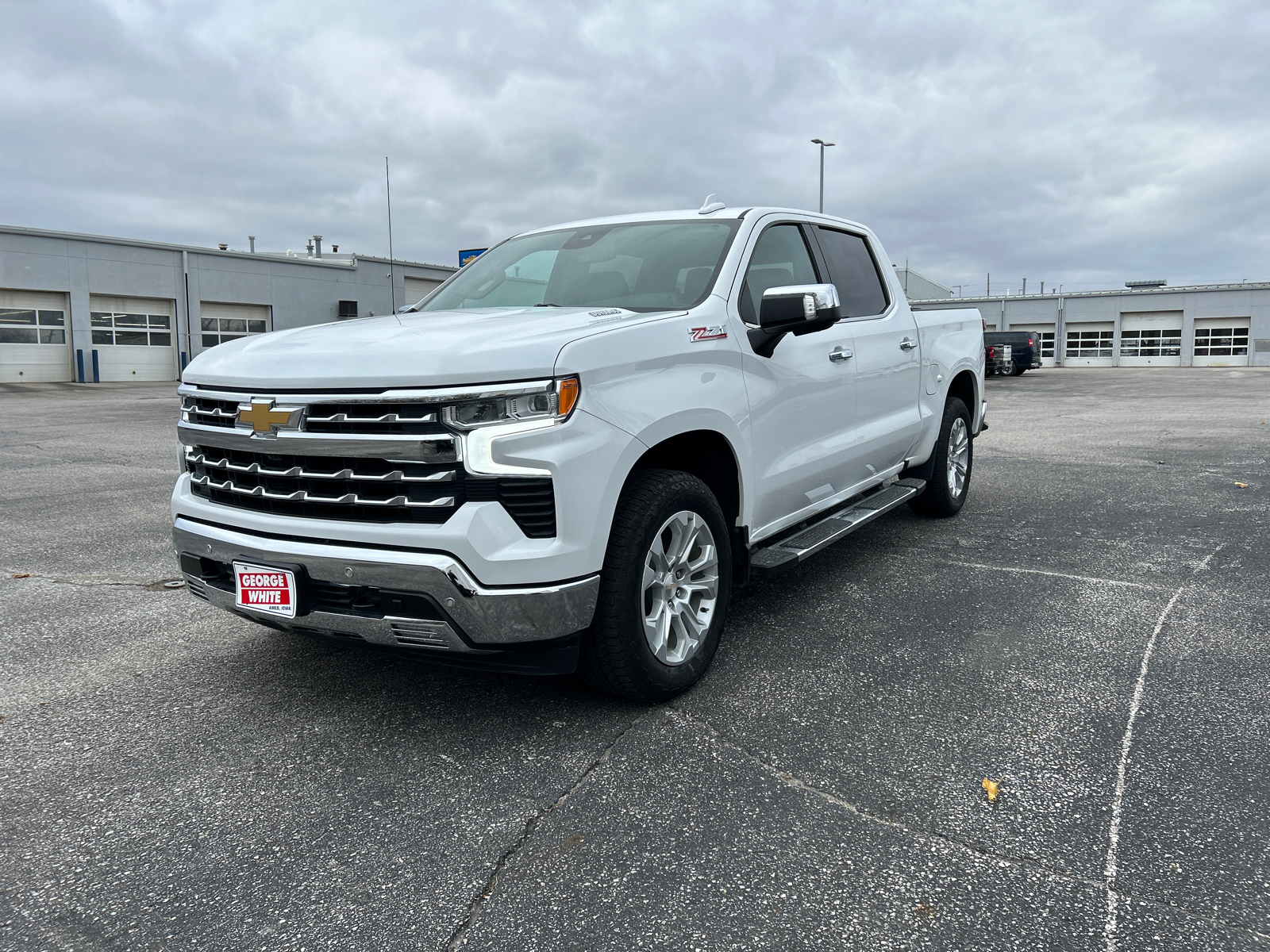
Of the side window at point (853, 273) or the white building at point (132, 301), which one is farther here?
the white building at point (132, 301)

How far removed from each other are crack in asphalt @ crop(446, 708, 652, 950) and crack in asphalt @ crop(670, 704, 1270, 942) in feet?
1.22

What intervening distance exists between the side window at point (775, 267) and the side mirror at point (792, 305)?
0.40ft

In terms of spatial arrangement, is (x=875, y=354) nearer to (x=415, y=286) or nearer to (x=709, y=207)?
(x=709, y=207)

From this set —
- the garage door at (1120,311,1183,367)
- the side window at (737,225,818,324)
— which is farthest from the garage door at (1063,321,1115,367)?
the side window at (737,225,818,324)

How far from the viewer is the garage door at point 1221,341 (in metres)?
49.1

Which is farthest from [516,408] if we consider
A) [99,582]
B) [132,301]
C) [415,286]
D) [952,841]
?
[415,286]

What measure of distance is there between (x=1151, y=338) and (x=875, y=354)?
177ft

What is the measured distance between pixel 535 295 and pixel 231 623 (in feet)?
6.97

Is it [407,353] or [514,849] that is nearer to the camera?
[514,849]

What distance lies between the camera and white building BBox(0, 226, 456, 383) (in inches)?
1200

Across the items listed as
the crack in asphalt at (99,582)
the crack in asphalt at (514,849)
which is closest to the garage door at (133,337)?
the crack in asphalt at (99,582)

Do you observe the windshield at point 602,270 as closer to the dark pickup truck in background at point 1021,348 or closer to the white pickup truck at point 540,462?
the white pickup truck at point 540,462

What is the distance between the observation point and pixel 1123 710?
10.8 ft

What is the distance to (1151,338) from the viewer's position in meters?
50.8
